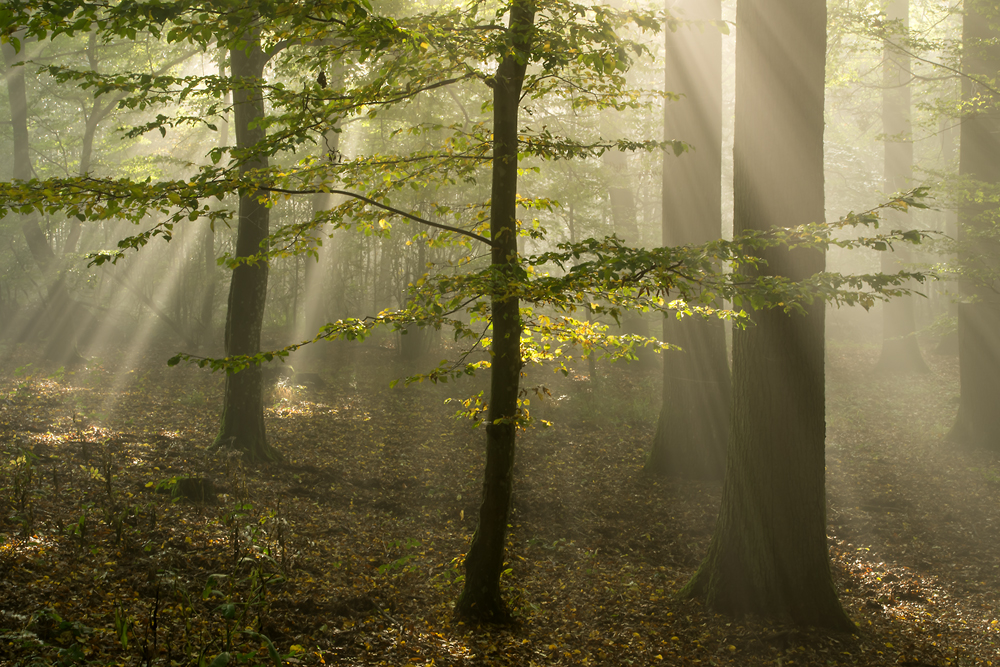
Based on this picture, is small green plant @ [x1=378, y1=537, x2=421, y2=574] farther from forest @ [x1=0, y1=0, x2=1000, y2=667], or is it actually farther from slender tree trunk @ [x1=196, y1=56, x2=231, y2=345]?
slender tree trunk @ [x1=196, y1=56, x2=231, y2=345]

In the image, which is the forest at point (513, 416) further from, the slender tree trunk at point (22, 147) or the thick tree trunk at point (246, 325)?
the slender tree trunk at point (22, 147)

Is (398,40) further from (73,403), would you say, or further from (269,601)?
(73,403)

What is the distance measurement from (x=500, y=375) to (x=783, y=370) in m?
2.54

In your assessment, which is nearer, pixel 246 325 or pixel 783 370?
pixel 783 370

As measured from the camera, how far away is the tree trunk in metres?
17.8

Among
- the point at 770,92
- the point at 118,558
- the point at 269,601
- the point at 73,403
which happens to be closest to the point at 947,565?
the point at 770,92

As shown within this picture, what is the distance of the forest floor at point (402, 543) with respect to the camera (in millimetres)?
4172

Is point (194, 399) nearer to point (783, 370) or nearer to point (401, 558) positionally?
point (401, 558)

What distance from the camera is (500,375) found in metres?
4.58

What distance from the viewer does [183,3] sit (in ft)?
11.8

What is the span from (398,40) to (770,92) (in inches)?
142

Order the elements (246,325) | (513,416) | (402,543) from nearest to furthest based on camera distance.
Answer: (513,416), (402,543), (246,325)

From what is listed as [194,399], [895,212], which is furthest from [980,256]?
[194,399]

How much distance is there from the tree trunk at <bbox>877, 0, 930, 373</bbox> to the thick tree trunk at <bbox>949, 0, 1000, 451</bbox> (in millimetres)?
3334
